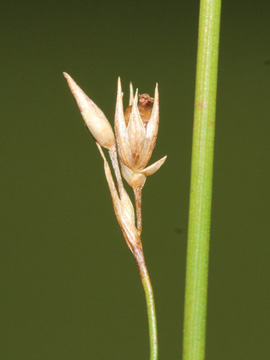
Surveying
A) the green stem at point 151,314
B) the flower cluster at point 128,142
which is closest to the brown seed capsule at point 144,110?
the flower cluster at point 128,142

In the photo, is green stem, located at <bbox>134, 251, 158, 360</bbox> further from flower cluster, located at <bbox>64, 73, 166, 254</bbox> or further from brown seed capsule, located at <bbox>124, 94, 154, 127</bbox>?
brown seed capsule, located at <bbox>124, 94, 154, 127</bbox>

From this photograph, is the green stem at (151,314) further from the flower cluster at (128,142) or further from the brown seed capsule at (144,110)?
the brown seed capsule at (144,110)

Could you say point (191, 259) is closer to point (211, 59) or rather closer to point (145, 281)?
point (145, 281)

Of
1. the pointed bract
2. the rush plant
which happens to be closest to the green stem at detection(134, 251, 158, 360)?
the rush plant

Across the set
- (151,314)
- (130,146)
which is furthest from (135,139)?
(151,314)

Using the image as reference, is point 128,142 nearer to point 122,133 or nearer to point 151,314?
point 122,133
